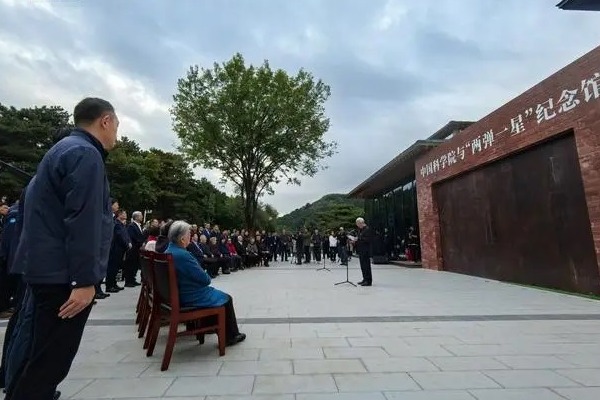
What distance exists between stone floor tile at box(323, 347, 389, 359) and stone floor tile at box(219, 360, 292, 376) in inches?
18.0

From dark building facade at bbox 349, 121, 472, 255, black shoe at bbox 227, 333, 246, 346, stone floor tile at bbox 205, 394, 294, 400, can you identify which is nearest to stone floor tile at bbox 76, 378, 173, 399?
stone floor tile at bbox 205, 394, 294, 400

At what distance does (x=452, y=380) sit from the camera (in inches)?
115

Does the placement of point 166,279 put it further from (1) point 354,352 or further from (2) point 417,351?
(2) point 417,351

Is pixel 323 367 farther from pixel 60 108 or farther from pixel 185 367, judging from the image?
pixel 60 108

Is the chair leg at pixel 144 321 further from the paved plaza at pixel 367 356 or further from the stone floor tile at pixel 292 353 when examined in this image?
the stone floor tile at pixel 292 353

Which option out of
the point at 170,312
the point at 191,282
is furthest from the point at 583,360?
the point at 170,312

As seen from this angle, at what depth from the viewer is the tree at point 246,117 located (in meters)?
20.6

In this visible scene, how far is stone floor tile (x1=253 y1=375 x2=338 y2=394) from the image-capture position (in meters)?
2.77

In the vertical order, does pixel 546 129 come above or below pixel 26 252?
above

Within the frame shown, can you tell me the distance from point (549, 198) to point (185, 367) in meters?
7.78

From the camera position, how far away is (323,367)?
129 inches

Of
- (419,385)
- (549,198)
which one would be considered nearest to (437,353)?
(419,385)

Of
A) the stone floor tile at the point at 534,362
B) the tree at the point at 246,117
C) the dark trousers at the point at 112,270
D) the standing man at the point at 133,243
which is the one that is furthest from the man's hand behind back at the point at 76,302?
the tree at the point at 246,117

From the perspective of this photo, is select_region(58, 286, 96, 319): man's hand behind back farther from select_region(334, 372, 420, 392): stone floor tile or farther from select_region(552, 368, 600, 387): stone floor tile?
select_region(552, 368, 600, 387): stone floor tile
